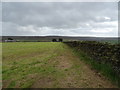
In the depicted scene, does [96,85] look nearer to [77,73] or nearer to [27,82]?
[77,73]

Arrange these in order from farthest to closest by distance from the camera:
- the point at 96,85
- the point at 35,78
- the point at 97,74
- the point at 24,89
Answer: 1. the point at 97,74
2. the point at 35,78
3. the point at 96,85
4. the point at 24,89

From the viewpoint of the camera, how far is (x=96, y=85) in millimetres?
5605

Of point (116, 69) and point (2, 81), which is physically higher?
point (116, 69)

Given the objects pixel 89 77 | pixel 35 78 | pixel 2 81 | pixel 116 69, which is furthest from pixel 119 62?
pixel 2 81

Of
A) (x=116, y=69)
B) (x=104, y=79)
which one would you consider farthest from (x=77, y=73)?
(x=116, y=69)

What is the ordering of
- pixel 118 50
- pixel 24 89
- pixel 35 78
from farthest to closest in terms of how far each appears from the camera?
1. pixel 35 78
2. pixel 118 50
3. pixel 24 89

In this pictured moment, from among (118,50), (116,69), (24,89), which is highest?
(118,50)

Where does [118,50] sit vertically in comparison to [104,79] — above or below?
above

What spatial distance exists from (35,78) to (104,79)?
269 centimetres

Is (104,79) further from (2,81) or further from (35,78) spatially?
(2,81)

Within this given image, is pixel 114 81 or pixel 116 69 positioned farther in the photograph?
pixel 116 69

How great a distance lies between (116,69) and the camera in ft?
19.9

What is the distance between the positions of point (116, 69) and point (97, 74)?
105 cm

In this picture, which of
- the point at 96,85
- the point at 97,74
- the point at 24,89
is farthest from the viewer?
the point at 97,74
